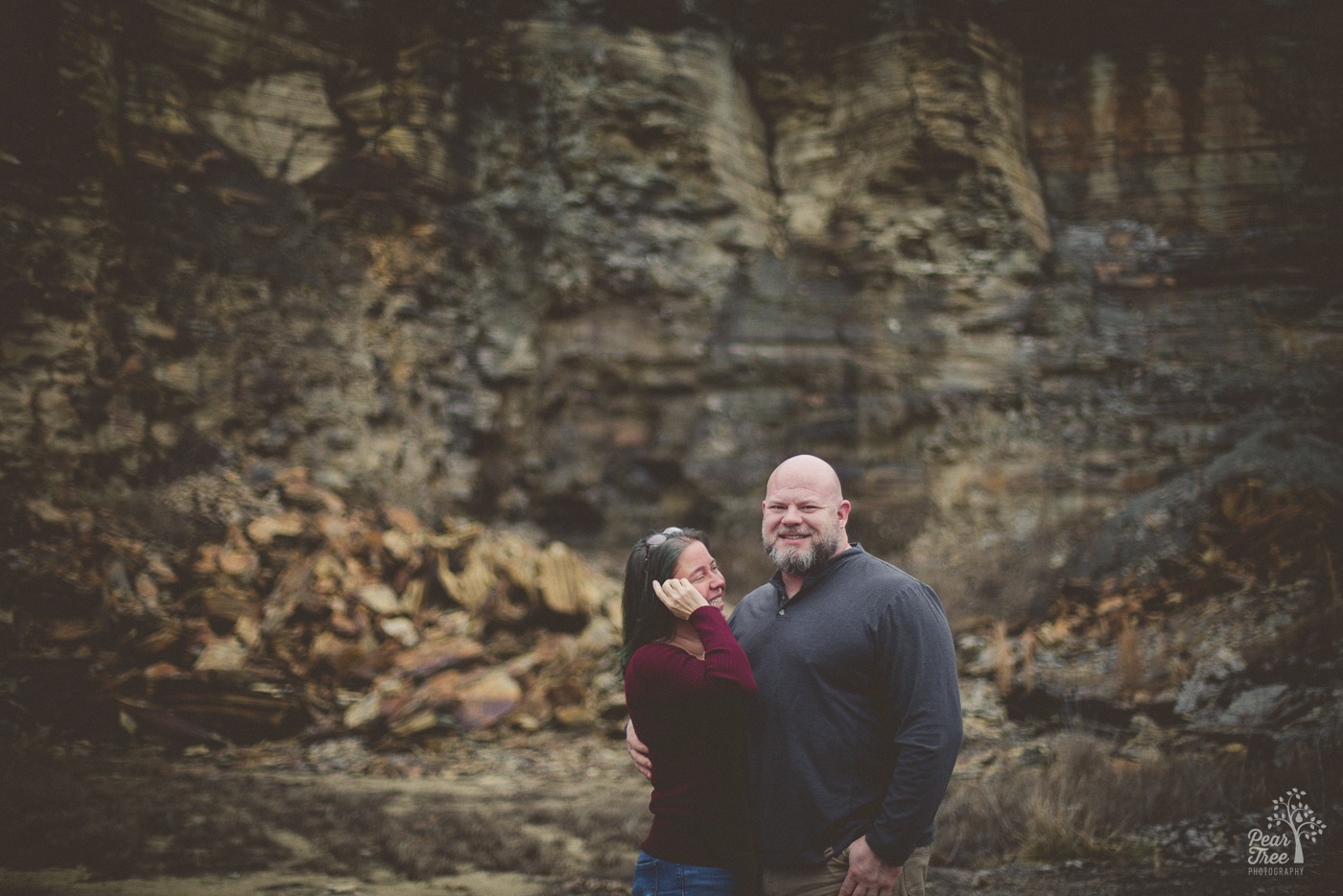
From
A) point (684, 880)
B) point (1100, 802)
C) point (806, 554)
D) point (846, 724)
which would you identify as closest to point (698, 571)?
point (806, 554)

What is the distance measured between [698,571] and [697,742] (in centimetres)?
52

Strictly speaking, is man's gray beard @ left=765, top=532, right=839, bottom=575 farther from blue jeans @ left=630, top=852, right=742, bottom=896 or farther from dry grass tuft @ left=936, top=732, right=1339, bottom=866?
dry grass tuft @ left=936, top=732, right=1339, bottom=866

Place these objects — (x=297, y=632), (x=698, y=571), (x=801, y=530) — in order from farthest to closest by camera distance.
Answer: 1. (x=297, y=632)
2. (x=801, y=530)
3. (x=698, y=571)

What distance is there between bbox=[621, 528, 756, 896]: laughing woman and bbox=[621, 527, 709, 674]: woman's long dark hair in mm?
54

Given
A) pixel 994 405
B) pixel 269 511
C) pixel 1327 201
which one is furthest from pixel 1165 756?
Answer: pixel 1327 201

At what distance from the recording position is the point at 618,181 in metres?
14.4

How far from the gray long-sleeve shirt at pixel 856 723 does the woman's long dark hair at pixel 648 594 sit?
37 centimetres

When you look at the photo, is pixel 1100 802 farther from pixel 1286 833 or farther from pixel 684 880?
pixel 684 880

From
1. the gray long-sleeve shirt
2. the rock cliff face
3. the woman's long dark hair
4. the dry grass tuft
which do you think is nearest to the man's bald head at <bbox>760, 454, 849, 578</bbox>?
the gray long-sleeve shirt

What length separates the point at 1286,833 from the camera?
196 inches

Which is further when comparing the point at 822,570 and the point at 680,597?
the point at 822,570

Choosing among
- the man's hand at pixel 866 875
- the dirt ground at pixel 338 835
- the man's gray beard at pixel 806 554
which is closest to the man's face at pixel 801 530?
the man's gray beard at pixel 806 554

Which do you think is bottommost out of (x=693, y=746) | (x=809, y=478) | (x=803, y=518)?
(x=693, y=746)

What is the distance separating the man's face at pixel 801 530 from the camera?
9.12 ft
